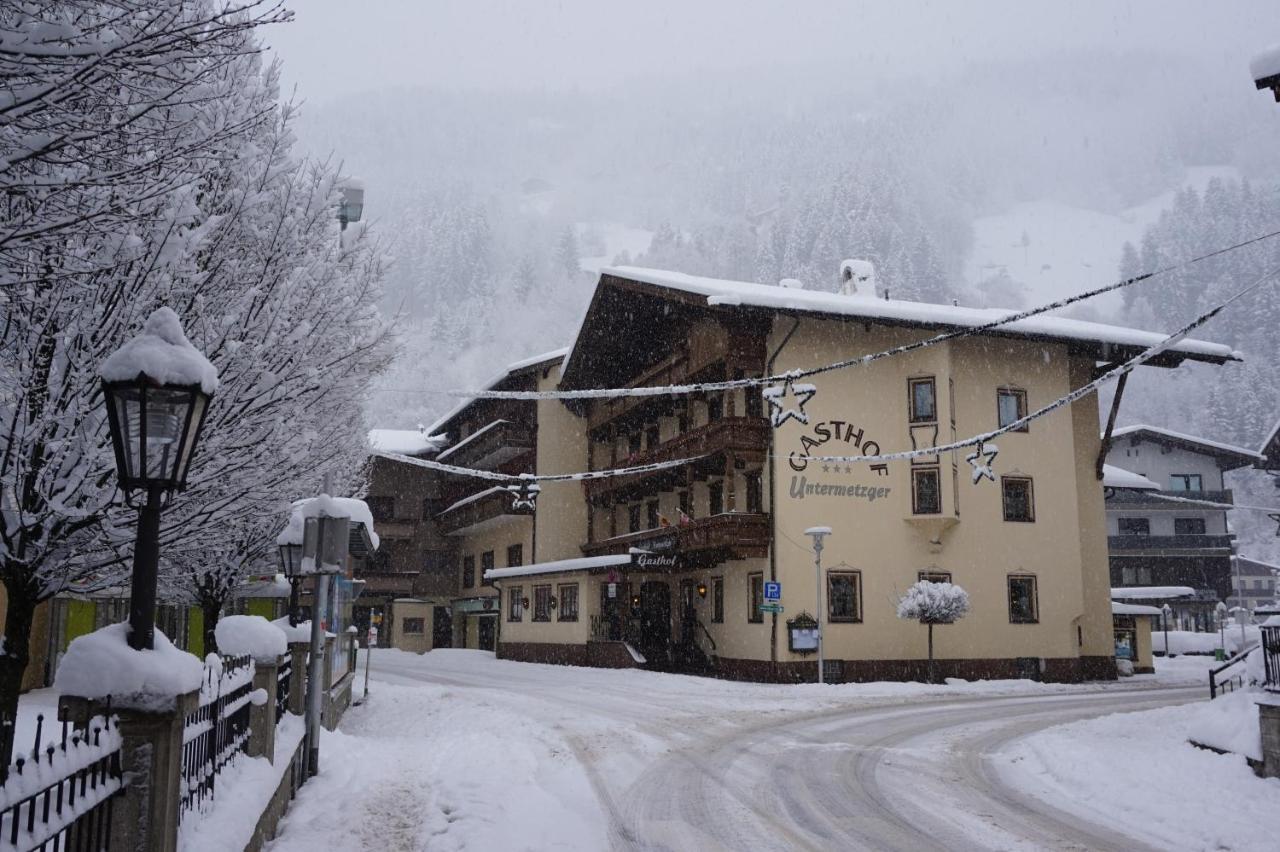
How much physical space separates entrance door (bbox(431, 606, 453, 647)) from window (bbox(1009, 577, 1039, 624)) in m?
34.0

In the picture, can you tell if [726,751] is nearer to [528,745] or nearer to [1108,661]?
[528,745]

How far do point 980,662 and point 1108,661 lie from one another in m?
5.14

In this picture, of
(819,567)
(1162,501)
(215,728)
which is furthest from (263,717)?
(1162,501)

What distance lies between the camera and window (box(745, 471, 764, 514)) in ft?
99.6

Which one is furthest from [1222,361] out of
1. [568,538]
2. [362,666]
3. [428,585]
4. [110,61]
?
[428,585]

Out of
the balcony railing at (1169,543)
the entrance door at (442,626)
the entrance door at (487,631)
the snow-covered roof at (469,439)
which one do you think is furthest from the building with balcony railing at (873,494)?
the entrance door at (442,626)

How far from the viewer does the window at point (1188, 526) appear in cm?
5412

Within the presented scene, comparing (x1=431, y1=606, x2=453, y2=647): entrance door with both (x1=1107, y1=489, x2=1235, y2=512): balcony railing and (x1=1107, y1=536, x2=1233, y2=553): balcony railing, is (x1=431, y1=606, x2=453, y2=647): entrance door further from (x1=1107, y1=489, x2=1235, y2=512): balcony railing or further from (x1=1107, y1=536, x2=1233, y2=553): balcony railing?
(x1=1107, y1=489, x2=1235, y2=512): balcony railing

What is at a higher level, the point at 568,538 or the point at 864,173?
the point at 864,173

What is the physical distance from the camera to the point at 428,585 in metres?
56.2

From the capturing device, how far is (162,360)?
5266 mm

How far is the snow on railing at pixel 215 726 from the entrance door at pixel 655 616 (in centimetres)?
2849

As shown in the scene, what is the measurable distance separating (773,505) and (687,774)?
16.9 m

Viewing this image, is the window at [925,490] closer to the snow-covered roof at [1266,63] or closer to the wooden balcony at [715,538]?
the wooden balcony at [715,538]
